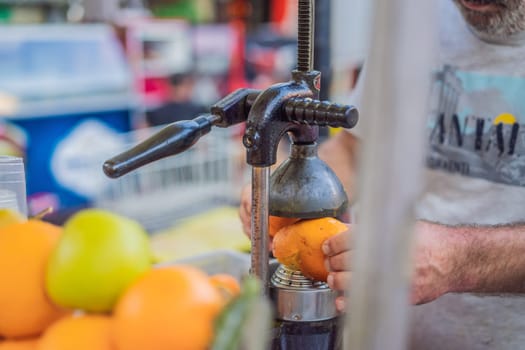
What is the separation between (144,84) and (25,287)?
5.17 meters

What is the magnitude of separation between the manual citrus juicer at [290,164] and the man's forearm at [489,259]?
221 mm

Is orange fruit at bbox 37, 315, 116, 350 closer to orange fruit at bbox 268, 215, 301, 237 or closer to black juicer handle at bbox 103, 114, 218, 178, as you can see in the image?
black juicer handle at bbox 103, 114, 218, 178

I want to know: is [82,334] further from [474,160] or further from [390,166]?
[474,160]

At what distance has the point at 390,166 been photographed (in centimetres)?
41

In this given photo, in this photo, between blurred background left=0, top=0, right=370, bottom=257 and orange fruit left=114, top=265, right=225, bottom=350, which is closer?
orange fruit left=114, top=265, right=225, bottom=350

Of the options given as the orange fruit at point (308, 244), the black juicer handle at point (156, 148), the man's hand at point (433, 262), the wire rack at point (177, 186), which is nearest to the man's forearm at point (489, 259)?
the man's hand at point (433, 262)

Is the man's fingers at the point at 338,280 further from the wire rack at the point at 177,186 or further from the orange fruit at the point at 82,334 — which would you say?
the wire rack at the point at 177,186

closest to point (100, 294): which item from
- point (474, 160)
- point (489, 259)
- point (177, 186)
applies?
point (489, 259)

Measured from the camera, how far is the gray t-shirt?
124cm

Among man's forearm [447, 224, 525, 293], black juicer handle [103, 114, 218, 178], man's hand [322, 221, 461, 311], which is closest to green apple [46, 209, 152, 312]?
black juicer handle [103, 114, 218, 178]

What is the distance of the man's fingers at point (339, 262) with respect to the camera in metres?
0.73

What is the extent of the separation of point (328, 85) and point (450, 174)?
970 millimetres

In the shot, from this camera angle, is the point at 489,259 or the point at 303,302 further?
the point at 489,259

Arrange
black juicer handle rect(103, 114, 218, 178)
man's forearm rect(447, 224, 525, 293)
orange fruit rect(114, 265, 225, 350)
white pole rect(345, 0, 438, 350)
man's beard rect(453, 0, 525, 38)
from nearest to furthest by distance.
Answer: white pole rect(345, 0, 438, 350)
orange fruit rect(114, 265, 225, 350)
black juicer handle rect(103, 114, 218, 178)
man's forearm rect(447, 224, 525, 293)
man's beard rect(453, 0, 525, 38)
